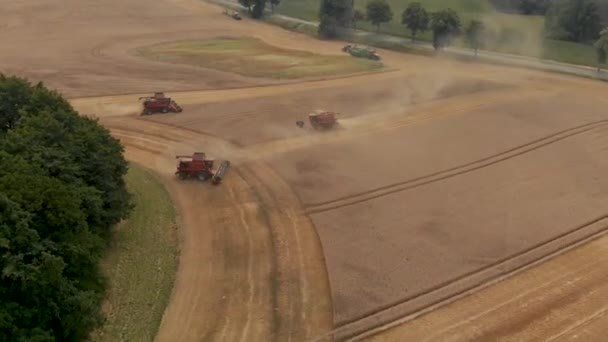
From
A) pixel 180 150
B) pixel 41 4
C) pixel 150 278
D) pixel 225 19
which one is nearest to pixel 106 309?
pixel 150 278

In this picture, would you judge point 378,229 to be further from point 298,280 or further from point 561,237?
point 561,237

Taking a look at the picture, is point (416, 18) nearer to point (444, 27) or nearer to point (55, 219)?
point (444, 27)

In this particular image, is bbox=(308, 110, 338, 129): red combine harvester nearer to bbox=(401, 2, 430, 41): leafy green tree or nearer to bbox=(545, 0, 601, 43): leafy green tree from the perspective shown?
bbox=(401, 2, 430, 41): leafy green tree

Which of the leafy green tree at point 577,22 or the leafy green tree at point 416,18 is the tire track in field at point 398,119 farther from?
the leafy green tree at point 577,22

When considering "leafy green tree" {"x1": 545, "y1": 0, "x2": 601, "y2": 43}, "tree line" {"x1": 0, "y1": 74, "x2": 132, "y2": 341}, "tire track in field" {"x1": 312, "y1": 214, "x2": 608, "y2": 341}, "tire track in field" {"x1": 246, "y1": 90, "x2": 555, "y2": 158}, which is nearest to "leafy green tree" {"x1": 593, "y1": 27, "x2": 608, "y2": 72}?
"tire track in field" {"x1": 246, "y1": 90, "x2": 555, "y2": 158}

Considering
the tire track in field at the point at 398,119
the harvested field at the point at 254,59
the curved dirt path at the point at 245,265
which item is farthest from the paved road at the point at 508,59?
the curved dirt path at the point at 245,265

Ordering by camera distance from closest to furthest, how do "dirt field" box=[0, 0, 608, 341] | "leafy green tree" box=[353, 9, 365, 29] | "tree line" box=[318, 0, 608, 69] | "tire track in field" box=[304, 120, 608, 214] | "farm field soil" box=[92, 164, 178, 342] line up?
"farm field soil" box=[92, 164, 178, 342], "dirt field" box=[0, 0, 608, 341], "tire track in field" box=[304, 120, 608, 214], "tree line" box=[318, 0, 608, 69], "leafy green tree" box=[353, 9, 365, 29]
